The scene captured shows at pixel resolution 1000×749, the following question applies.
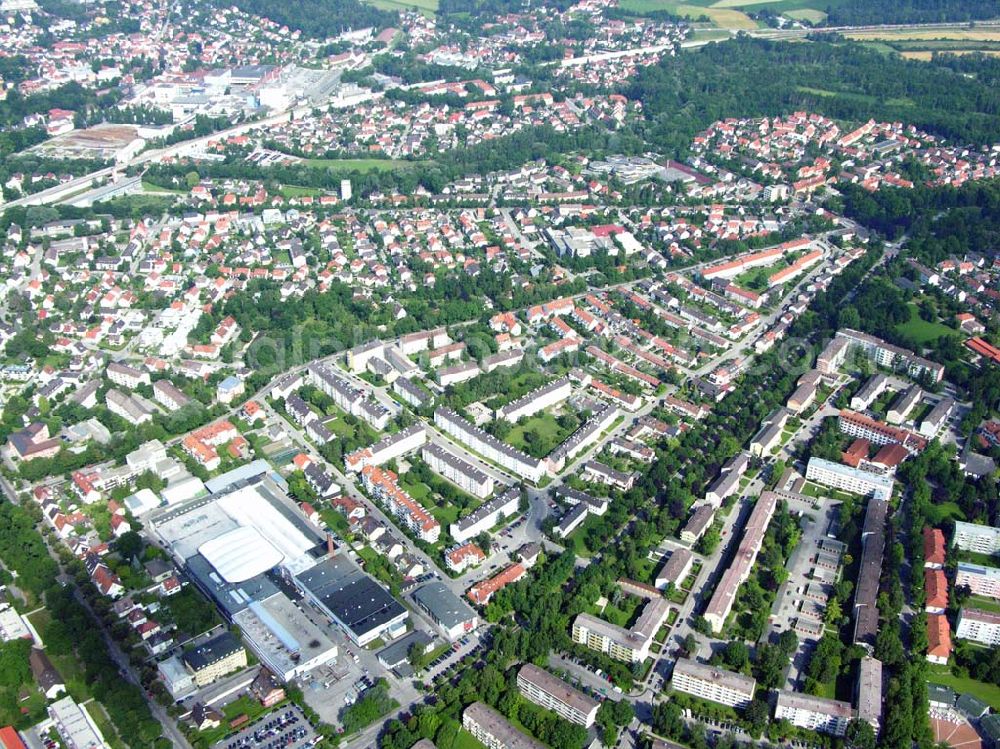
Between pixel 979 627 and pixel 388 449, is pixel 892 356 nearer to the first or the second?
pixel 979 627

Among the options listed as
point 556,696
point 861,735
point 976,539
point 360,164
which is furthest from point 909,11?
point 556,696

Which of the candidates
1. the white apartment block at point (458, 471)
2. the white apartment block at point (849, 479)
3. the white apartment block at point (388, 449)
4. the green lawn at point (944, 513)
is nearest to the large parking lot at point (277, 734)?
the white apartment block at point (458, 471)

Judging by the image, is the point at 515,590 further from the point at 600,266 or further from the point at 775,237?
the point at 775,237

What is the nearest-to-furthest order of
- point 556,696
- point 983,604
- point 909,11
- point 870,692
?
point 556,696
point 870,692
point 983,604
point 909,11

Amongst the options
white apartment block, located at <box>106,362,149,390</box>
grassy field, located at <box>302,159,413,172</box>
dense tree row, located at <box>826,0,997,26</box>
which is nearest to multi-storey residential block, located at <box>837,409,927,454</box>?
white apartment block, located at <box>106,362,149,390</box>

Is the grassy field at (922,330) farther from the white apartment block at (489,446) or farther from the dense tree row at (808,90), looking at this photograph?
the dense tree row at (808,90)

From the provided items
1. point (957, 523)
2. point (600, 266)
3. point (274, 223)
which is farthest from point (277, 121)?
point (957, 523)
